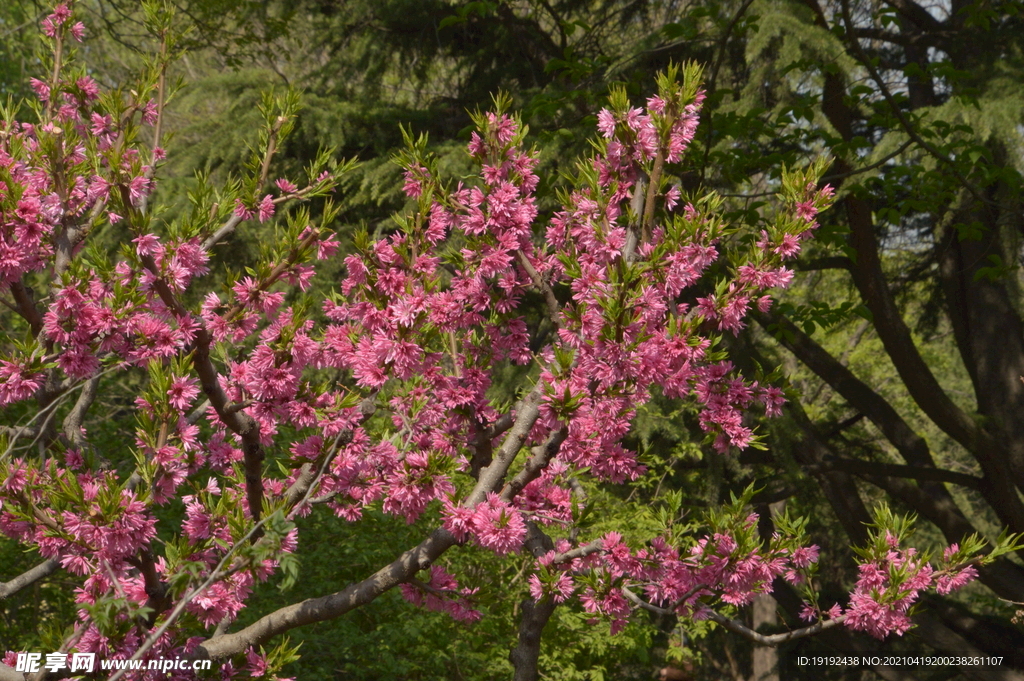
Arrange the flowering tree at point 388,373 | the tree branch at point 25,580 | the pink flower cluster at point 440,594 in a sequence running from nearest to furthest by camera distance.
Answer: the flowering tree at point 388,373
the tree branch at point 25,580
the pink flower cluster at point 440,594

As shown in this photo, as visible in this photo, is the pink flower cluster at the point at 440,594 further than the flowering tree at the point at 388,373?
Yes

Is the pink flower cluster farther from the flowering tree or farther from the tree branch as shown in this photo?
the tree branch

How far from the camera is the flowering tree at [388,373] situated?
2.74 metres

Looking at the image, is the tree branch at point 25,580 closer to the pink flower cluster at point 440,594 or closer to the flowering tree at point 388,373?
the flowering tree at point 388,373

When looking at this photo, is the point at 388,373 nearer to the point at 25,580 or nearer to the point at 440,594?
the point at 440,594

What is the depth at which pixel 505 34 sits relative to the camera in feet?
25.4

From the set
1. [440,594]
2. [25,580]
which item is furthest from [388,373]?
[25,580]

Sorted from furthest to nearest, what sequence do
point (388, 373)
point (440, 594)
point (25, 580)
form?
1. point (440, 594)
2. point (25, 580)
3. point (388, 373)

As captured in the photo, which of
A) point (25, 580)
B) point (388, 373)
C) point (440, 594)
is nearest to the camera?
point (388, 373)

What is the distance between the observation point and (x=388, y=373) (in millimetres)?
3100

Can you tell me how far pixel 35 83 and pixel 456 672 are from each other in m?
5.28

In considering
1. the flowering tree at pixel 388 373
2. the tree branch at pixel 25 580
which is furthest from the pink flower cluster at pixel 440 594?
the tree branch at pixel 25 580

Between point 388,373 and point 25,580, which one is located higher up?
point 388,373

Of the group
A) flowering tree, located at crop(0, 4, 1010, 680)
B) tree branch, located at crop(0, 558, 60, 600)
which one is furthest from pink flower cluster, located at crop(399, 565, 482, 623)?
tree branch, located at crop(0, 558, 60, 600)
